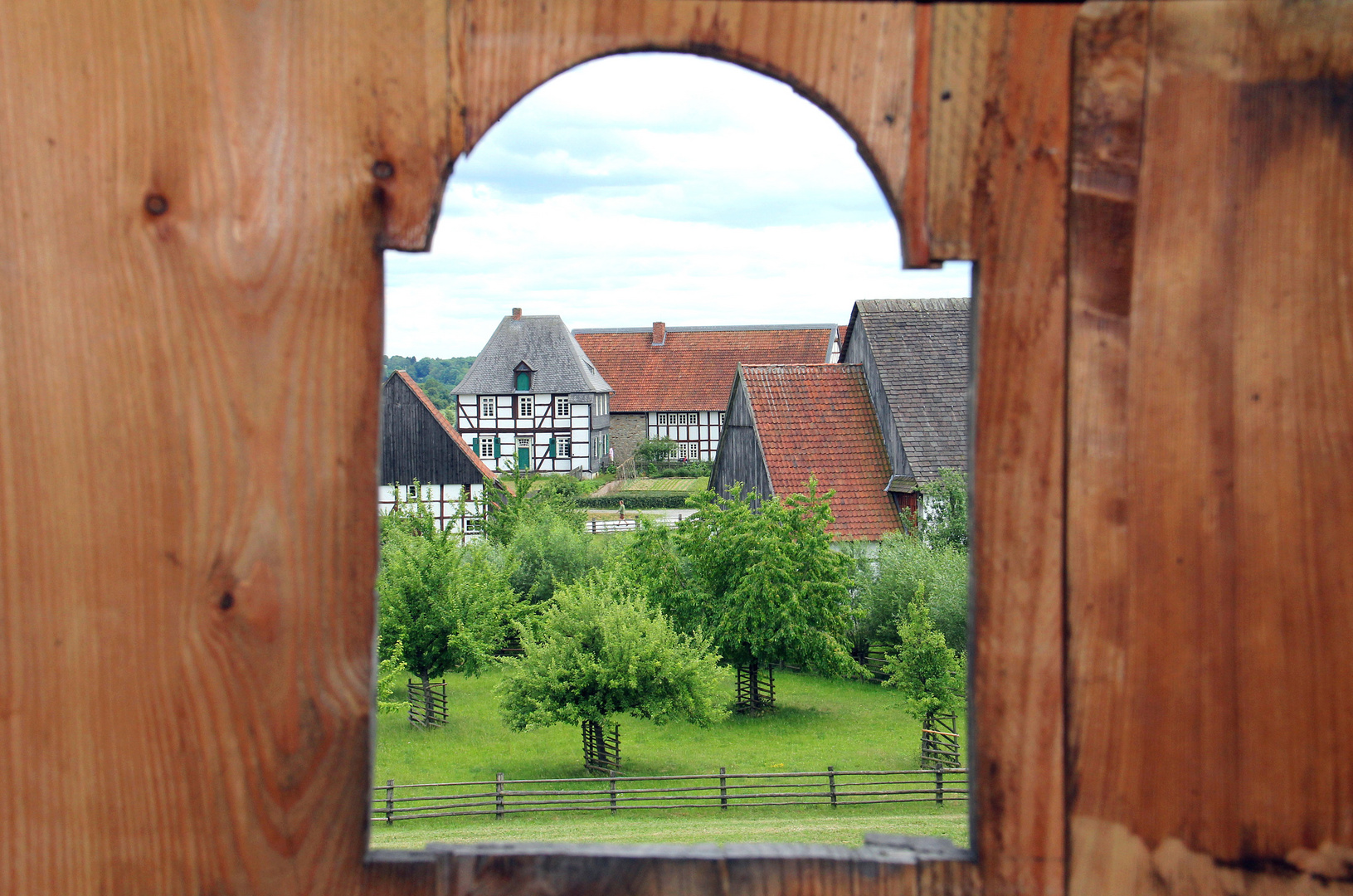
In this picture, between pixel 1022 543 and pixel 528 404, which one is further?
pixel 528 404

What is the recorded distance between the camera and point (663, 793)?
14.4m

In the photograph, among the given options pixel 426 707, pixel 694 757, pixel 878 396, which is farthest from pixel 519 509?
pixel 694 757

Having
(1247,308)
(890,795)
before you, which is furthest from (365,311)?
(890,795)

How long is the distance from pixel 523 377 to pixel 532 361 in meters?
0.82

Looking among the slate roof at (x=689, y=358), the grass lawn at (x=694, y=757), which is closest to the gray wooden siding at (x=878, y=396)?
the grass lawn at (x=694, y=757)

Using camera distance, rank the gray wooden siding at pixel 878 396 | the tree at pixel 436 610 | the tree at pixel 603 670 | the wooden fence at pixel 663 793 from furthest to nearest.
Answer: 1. the gray wooden siding at pixel 878 396
2. the tree at pixel 436 610
3. the tree at pixel 603 670
4. the wooden fence at pixel 663 793

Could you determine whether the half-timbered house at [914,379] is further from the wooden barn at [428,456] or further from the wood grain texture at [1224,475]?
the wood grain texture at [1224,475]

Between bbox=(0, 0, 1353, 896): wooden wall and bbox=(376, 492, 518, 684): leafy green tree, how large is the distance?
1637 centimetres

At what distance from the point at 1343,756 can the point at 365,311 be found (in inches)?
48.9

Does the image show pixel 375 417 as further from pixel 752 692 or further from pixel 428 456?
pixel 428 456

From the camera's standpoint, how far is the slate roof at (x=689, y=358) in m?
46.6

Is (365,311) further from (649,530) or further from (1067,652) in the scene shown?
(649,530)

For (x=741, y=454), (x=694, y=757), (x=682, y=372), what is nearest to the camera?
(x=694, y=757)

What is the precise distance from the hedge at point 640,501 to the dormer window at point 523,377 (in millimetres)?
6529
